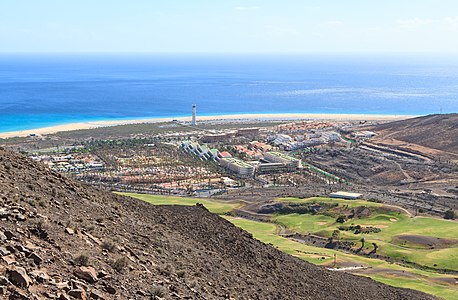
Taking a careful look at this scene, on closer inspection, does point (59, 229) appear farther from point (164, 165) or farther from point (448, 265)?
point (164, 165)

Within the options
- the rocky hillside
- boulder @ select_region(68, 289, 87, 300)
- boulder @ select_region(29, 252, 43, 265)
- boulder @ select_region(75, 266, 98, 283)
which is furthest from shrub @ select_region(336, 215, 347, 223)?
boulder @ select_region(68, 289, 87, 300)

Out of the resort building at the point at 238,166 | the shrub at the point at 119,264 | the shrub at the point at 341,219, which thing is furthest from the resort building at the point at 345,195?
the shrub at the point at 119,264

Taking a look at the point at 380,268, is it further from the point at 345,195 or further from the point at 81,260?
the point at 81,260

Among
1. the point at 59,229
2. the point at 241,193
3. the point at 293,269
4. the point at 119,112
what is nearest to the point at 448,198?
the point at 241,193

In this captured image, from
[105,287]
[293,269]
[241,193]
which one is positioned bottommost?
[241,193]

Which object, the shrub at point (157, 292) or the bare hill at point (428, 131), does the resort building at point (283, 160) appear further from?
the shrub at point (157, 292)
